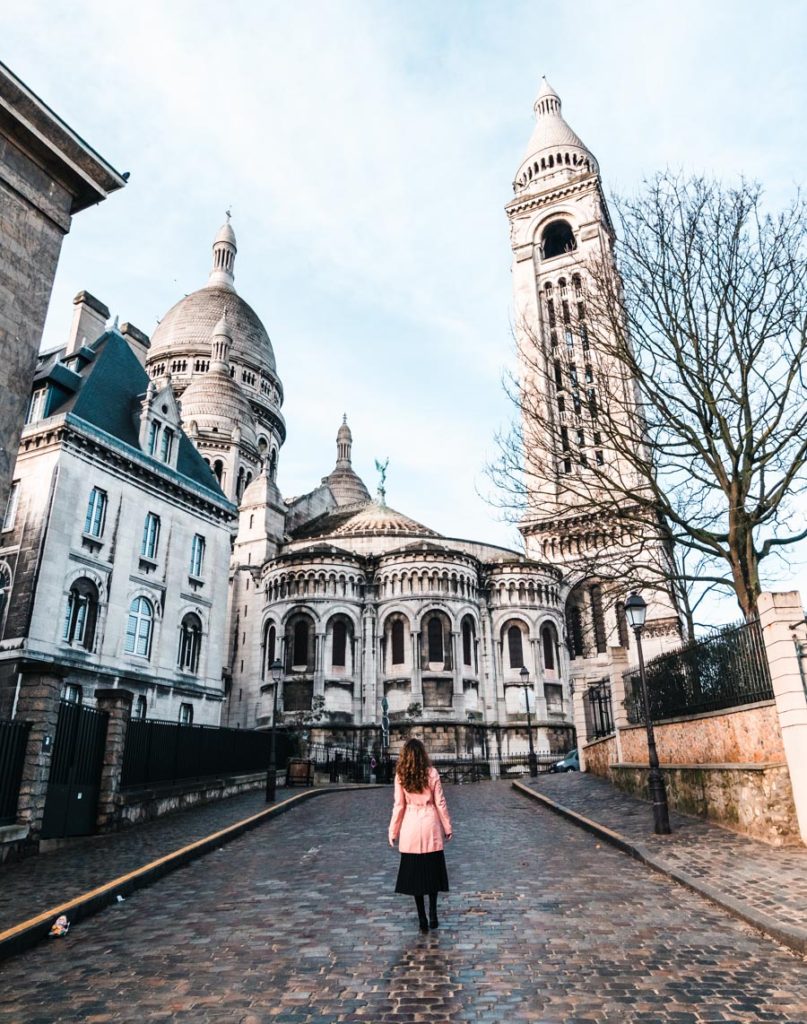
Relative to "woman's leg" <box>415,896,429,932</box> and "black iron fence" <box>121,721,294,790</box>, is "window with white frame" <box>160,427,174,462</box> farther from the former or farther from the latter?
"woman's leg" <box>415,896,429,932</box>

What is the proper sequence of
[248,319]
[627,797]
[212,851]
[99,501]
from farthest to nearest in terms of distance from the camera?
[248,319]
[99,501]
[627,797]
[212,851]

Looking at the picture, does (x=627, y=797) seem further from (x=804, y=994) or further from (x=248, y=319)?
(x=248, y=319)

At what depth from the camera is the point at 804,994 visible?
4.53 m

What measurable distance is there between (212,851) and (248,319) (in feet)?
208

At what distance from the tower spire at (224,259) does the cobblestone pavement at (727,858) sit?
6878 centimetres

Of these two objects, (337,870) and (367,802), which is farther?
(367,802)

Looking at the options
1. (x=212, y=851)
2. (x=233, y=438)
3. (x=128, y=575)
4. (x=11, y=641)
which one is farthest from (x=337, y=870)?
(x=233, y=438)

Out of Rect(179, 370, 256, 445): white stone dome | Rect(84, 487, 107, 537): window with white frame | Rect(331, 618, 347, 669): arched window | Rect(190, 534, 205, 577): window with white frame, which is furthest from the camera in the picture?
Rect(179, 370, 256, 445): white stone dome

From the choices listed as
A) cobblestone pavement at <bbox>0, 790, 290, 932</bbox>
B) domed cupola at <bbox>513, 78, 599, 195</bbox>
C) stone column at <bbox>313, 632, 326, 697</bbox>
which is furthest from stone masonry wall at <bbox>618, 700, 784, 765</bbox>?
domed cupola at <bbox>513, 78, 599, 195</bbox>

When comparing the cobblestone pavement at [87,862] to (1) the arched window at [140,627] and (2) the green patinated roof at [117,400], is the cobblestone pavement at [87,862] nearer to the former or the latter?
(1) the arched window at [140,627]

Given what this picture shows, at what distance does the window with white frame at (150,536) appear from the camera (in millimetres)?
28281

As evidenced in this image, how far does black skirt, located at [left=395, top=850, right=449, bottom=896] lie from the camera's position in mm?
6121

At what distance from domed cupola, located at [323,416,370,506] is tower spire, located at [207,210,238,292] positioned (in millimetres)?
19385

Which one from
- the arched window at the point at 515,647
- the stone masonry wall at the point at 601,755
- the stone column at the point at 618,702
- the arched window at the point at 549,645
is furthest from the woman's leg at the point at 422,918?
the arched window at the point at 549,645
